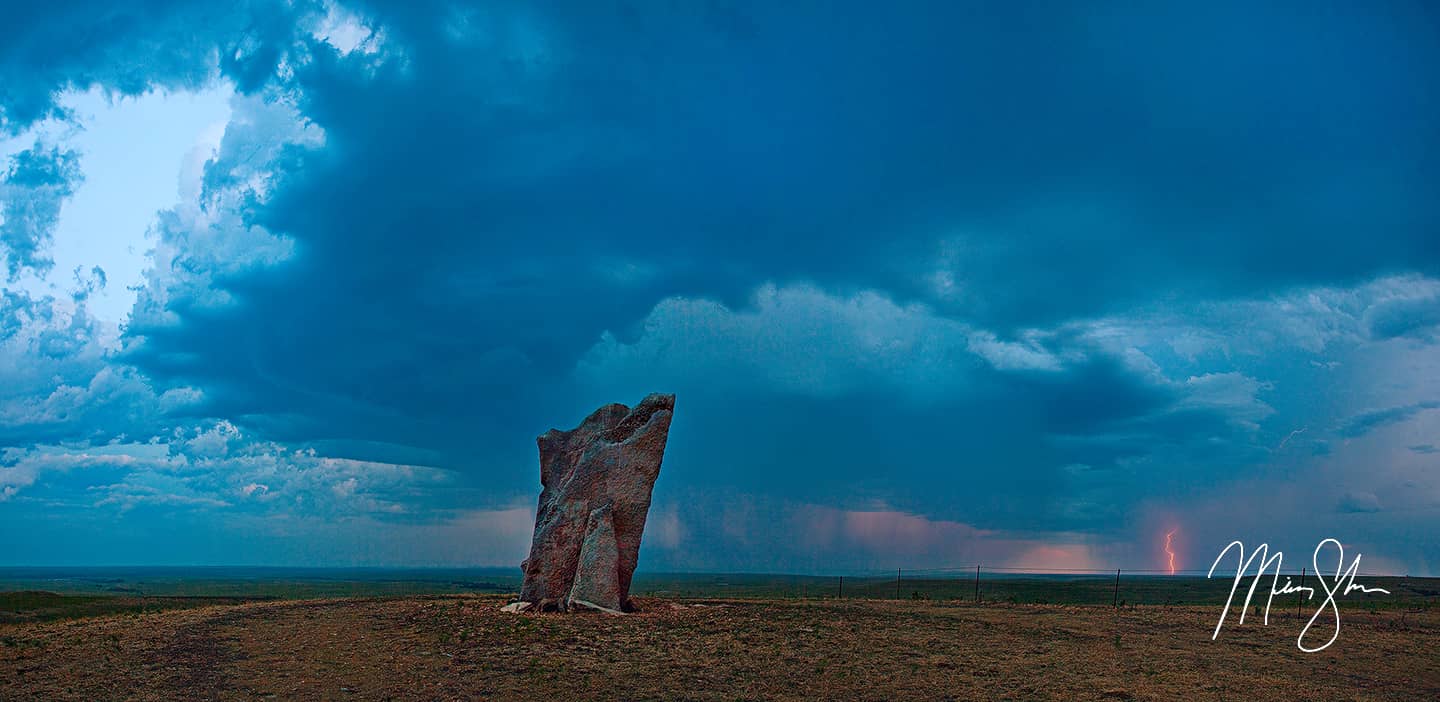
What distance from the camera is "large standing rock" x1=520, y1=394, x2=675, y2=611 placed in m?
27.1

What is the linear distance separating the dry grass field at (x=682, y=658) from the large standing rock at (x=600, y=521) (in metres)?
1.43

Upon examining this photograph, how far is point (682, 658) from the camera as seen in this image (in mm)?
19625

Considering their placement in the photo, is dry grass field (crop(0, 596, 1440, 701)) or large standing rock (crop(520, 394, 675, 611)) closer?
dry grass field (crop(0, 596, 1440, 701))

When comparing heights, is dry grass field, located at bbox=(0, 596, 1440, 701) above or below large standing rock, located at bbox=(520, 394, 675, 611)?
below

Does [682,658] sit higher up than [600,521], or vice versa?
[600,521]

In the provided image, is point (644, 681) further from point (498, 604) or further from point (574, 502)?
point (498, 604)

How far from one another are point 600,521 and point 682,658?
8485mm

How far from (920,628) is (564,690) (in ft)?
42.9

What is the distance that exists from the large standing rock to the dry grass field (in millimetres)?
1432

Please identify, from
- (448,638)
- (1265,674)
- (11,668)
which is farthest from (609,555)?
(1265,674)

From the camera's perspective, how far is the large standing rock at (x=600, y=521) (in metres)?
27.1

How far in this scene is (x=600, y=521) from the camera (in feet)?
90.1

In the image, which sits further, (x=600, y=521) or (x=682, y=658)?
(x=600, y=521)

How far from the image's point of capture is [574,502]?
28.7 meters
